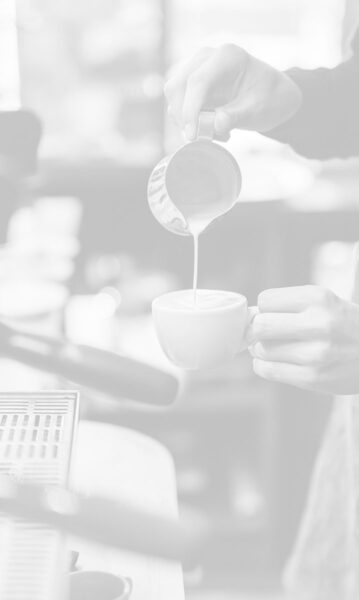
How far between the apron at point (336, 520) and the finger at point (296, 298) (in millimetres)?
378

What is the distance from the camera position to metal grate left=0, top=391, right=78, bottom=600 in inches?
19.4

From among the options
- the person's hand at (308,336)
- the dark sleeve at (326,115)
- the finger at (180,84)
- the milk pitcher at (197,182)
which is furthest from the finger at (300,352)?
the dark sleeve at (326,115)

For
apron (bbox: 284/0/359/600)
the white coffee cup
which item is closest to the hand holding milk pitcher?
the white coffee cup

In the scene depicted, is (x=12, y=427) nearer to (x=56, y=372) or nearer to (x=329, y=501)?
(x=56, y=372)

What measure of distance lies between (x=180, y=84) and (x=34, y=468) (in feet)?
1.94

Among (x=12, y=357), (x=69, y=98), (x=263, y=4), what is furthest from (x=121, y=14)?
(x=12, y=357)

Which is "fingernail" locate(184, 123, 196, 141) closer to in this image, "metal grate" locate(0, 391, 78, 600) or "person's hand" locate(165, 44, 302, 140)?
"person's hand" locate(165, 44, 302, 140)

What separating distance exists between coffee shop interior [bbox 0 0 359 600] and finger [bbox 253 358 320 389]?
1.24m

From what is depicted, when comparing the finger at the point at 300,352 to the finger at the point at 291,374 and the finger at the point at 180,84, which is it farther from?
the finger at the point at 180,84

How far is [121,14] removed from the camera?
7.89 ft

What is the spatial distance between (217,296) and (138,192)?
1398mm

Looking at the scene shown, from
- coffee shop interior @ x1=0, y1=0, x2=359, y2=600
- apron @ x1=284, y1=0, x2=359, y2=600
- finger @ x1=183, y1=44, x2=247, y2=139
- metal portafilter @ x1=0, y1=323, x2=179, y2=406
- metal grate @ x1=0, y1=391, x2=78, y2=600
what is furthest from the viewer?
coffee shop interior @ x1=0, y1=0, x2=359, y2=600

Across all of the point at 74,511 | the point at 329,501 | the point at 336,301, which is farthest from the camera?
the point at 329,501

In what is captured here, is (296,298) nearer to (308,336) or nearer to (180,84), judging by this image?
(308,336)
